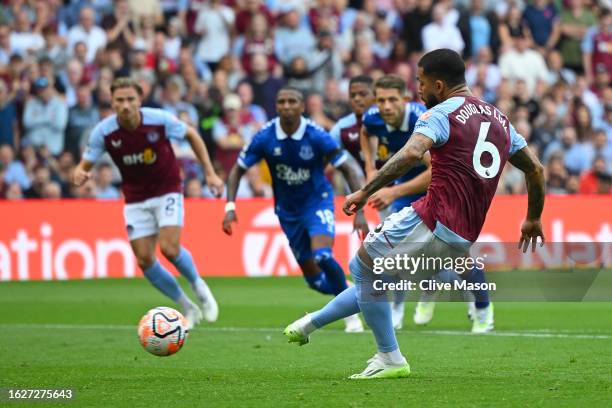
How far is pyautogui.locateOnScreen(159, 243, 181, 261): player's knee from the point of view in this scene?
45.8 ft

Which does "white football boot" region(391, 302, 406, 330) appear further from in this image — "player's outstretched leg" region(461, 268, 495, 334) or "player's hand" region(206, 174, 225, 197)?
"player's hand" region(206, 174, 225, 197)

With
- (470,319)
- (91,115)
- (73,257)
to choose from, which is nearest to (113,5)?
(91,115)

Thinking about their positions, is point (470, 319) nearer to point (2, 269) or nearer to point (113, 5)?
point (2, 269)

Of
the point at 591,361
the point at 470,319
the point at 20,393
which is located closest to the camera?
the point at 20,393

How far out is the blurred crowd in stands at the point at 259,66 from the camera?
22250mm

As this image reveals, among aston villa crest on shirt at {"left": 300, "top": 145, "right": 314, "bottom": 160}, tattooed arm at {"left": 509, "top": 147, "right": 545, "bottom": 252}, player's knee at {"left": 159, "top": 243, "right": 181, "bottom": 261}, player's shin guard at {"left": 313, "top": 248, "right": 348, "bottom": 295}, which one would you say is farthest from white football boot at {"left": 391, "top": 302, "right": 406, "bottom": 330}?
tattooed arm at {"left": 509, "top": 147, "right": 545, "bottom": 252}

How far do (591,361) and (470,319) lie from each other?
3.92 metres

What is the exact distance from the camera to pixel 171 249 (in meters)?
14.0

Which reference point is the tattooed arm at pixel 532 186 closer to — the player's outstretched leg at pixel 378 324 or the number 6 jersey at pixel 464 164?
the number 6 jersey at pixel 464 164

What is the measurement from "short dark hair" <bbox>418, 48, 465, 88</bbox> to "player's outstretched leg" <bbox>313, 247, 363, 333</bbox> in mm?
4823

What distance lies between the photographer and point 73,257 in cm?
2050

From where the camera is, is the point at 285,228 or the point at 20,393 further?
the point at 285,228

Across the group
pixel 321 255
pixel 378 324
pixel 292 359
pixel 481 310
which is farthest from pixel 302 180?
pixel 378 324

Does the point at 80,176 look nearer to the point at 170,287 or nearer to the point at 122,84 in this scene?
the point at 122,84
